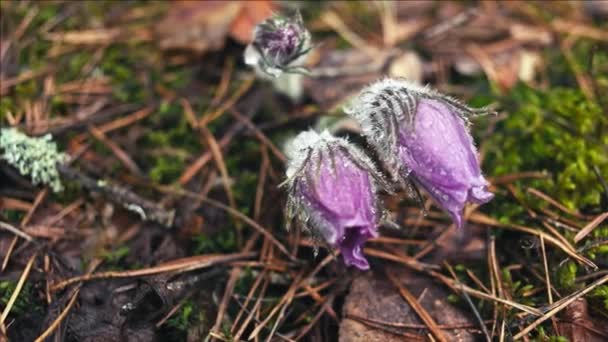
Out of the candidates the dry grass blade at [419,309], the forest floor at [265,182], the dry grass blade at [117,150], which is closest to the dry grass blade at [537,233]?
the forest floor at [265,182]

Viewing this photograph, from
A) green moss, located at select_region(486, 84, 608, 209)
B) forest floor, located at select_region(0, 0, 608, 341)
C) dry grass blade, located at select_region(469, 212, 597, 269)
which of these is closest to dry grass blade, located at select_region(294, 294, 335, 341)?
forest floor, located at select_region(0, 0, 608, 341)

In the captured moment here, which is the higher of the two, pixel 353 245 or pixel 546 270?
pixel 353 245

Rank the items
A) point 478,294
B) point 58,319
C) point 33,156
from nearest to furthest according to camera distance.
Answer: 1. point 58,319
2. point 478,294
3. point 33,156

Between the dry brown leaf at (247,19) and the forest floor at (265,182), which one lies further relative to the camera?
the dry brown leaf at (247,19)

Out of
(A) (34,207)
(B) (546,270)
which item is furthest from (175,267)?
(B) (546,270)

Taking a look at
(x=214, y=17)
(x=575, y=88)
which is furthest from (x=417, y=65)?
(x=214, y=17)

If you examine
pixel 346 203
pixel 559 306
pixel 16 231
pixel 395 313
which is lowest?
pixel 395 313

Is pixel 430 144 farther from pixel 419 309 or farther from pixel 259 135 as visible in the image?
pixel 259 135

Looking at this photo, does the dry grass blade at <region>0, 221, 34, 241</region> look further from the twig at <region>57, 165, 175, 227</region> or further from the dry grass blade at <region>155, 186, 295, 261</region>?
the dry grass blade at <region>155, 186, 295, 261</region>

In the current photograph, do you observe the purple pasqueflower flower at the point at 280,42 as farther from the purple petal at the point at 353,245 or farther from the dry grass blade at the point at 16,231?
the dry grass blade at the point at 16,231
